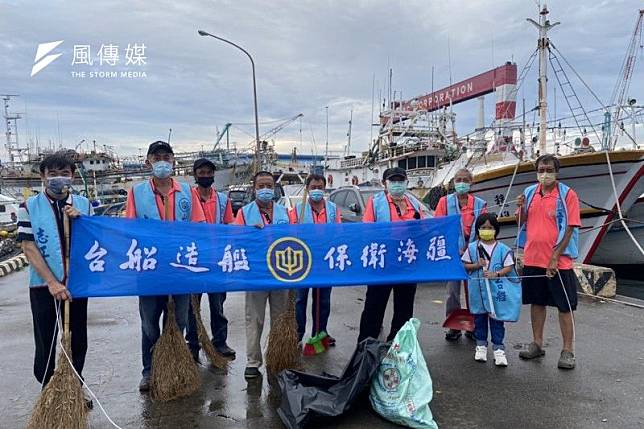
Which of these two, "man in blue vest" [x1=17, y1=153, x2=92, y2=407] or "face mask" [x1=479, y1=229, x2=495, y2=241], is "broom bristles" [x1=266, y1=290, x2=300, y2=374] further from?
"face mask" [x1=479, y1=229, x2=495, y2=241]

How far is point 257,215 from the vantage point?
4.04 meters

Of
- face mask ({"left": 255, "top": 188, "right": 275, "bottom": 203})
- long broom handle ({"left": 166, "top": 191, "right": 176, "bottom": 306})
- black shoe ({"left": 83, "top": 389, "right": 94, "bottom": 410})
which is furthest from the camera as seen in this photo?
face mask ({"left": 255, "top": 188, "right": 275, "bottom": 203})

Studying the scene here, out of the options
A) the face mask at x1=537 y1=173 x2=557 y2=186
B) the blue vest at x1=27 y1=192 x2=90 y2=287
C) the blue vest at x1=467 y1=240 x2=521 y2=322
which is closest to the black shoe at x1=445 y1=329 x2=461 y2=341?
the blue vest at x1=467 y1=240 x2=521 y2=322

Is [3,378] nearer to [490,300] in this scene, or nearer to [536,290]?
[490,300]

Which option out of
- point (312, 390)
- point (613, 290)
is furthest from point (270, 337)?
point (613, 290)

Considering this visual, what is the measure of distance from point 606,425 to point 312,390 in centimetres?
199

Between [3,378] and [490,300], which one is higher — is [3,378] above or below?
below

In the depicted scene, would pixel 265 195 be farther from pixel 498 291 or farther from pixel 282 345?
pixel 498 291

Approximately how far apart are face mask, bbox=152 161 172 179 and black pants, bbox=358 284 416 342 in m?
1.99

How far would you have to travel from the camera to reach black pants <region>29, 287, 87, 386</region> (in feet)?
10.3

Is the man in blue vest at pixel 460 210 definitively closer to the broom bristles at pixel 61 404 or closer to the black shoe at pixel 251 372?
the black shoe at pixel 251 372

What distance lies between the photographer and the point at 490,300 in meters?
4.24

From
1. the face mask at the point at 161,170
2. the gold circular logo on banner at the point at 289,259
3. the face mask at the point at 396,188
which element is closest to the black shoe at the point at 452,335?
the face mask at the point at 396,188

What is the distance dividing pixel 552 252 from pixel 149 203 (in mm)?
3493
